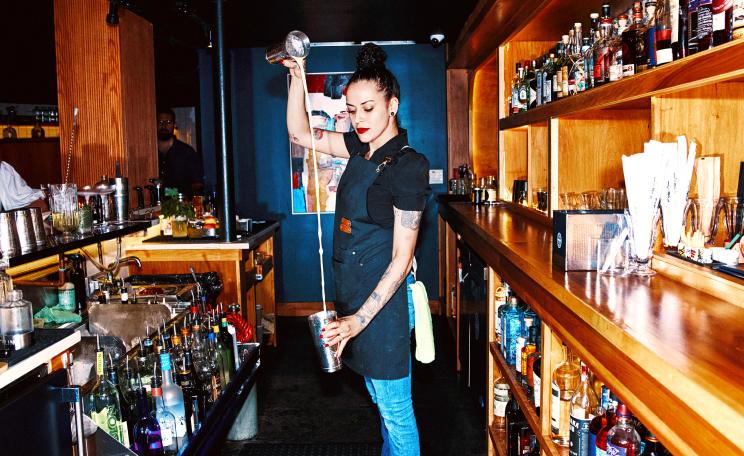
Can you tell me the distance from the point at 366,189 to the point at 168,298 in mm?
1206

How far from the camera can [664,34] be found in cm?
146

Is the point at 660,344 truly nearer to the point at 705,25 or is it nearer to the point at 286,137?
the point at 705,25

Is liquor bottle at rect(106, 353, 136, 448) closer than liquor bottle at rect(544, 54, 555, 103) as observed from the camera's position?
Yes

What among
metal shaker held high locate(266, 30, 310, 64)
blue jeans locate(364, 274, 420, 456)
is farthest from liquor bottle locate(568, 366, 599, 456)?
metal shaker held high locate(266, 30, 310, 64)

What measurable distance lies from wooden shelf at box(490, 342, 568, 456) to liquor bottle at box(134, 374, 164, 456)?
124 centimetres

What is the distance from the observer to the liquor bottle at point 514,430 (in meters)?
2.10

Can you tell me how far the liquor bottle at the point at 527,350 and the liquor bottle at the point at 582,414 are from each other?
433 millimetres

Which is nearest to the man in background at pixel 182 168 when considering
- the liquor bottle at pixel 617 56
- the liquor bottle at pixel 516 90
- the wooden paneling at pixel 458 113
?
the wooden paneling at pixel 458 113

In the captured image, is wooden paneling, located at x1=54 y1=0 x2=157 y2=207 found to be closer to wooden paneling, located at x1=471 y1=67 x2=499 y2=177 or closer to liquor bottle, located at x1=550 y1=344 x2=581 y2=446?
wooden paneling, located at x1=471 y1=67 x2=499 y2=177

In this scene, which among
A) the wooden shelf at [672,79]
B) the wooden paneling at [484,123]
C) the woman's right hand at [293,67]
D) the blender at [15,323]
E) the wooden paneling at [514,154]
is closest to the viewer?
the wooden shelf at [672,79]

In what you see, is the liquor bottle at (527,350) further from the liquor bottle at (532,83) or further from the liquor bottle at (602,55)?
the liquor bottle at (532,83)

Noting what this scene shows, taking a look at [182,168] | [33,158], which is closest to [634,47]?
[182,168]

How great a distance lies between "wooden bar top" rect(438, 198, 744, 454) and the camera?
0.75 meters

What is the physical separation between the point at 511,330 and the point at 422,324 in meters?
0.42
